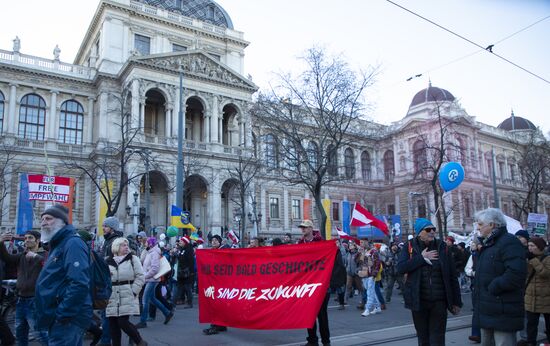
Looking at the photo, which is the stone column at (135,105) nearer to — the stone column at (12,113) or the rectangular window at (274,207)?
the stone column at (12,113)

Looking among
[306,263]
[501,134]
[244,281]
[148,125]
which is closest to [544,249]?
[306,263]

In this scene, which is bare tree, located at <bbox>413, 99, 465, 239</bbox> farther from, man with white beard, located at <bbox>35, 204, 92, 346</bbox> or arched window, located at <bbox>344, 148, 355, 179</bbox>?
man with white beard, located at <bbox>35, 204, 92, 346</bbox>

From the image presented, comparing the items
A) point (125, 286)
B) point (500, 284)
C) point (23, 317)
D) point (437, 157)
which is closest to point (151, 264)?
point (125, 286)

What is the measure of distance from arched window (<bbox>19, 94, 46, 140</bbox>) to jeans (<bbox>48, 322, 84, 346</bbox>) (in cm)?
3748

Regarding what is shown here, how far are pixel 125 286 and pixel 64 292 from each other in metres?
2.88

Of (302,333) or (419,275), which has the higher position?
(419,275)

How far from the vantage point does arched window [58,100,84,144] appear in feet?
127

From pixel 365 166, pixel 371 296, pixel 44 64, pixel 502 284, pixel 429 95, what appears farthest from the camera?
pixel 365 166

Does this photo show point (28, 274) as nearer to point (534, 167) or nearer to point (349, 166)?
point (349, 166)

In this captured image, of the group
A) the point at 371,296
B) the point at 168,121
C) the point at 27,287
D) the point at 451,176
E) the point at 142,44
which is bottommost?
the point at 371,296

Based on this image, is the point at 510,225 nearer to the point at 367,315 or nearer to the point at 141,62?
the point at 367,315

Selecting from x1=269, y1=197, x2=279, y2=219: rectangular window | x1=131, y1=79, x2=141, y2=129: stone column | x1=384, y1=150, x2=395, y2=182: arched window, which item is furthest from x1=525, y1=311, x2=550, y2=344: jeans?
x1=384, y1=150, x2=395, y2=182: arched window

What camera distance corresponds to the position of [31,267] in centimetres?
727

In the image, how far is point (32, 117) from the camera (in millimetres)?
37438
